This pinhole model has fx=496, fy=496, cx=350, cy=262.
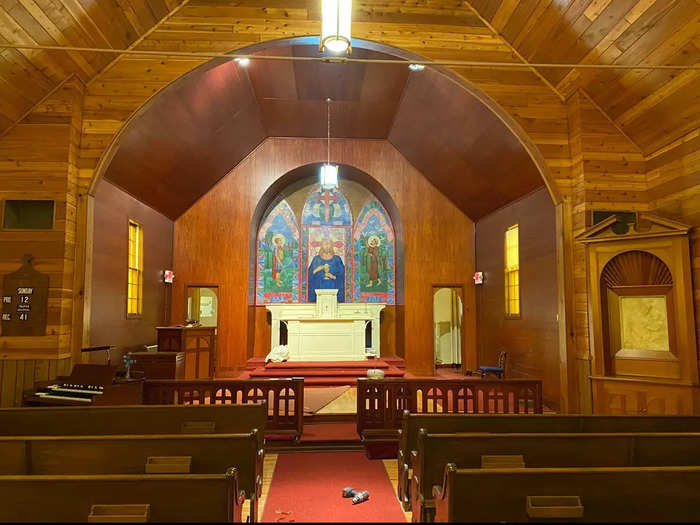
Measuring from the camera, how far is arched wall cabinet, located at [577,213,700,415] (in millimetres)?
4281

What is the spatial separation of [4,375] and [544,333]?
6.51m

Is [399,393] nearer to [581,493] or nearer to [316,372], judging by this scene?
[581,493]

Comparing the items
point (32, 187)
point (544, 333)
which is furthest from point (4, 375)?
point (544, 333)

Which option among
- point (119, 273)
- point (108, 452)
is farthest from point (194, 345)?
point (108, 452)

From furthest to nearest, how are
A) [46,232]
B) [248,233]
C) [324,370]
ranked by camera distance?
[248,233] → [324,370] → [46,232]

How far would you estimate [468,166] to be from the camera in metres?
8.48

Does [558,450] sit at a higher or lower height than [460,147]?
lower

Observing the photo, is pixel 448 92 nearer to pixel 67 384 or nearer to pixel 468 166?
pixel 468 166

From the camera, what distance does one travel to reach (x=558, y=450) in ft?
8.87

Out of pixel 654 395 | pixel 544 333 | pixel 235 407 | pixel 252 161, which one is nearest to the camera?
pixel 235 407

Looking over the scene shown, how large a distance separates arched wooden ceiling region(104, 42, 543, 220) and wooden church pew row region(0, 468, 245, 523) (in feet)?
16.3

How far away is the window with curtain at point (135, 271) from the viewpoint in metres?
7.74

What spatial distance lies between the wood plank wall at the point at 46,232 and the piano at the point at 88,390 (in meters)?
0.23

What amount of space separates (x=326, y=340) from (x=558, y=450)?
7446mm
